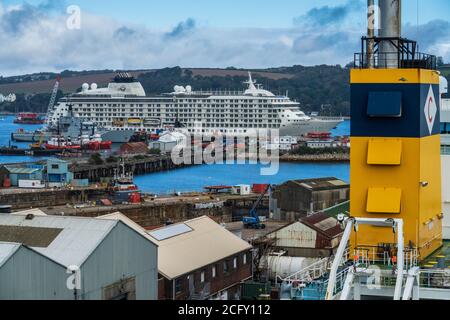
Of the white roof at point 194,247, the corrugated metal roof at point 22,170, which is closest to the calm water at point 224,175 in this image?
the corrugated metal roof at point 22,170

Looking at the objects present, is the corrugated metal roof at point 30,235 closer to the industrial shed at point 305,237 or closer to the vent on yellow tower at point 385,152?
the vent on yellow tower at point 385,152

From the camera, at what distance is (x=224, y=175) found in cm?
3150

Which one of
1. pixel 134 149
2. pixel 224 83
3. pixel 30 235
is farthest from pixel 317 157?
pixel 224 83

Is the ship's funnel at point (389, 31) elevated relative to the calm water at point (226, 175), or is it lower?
elevated

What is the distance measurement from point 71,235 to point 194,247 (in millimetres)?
2957

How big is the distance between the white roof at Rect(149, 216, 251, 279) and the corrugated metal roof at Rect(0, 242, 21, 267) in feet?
8.77

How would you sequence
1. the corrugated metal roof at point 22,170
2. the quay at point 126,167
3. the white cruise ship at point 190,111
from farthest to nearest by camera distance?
the white cruise ship at point 190,111 < the quay at point 126,167 < the corrugated metal roof at point 22,170

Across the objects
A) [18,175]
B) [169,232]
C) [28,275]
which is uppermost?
[28,275]

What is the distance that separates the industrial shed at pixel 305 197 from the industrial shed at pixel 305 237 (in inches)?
156

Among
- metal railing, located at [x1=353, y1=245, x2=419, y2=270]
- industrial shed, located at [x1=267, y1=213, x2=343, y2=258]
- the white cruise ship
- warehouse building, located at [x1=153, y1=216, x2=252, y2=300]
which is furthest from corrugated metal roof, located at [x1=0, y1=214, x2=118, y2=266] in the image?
the white cruise ship

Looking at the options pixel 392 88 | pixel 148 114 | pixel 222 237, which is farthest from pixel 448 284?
pixel 148 114

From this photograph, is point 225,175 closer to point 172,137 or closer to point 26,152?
point 172,137

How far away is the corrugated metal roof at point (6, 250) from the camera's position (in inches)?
205

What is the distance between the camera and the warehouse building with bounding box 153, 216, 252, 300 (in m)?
8.09
